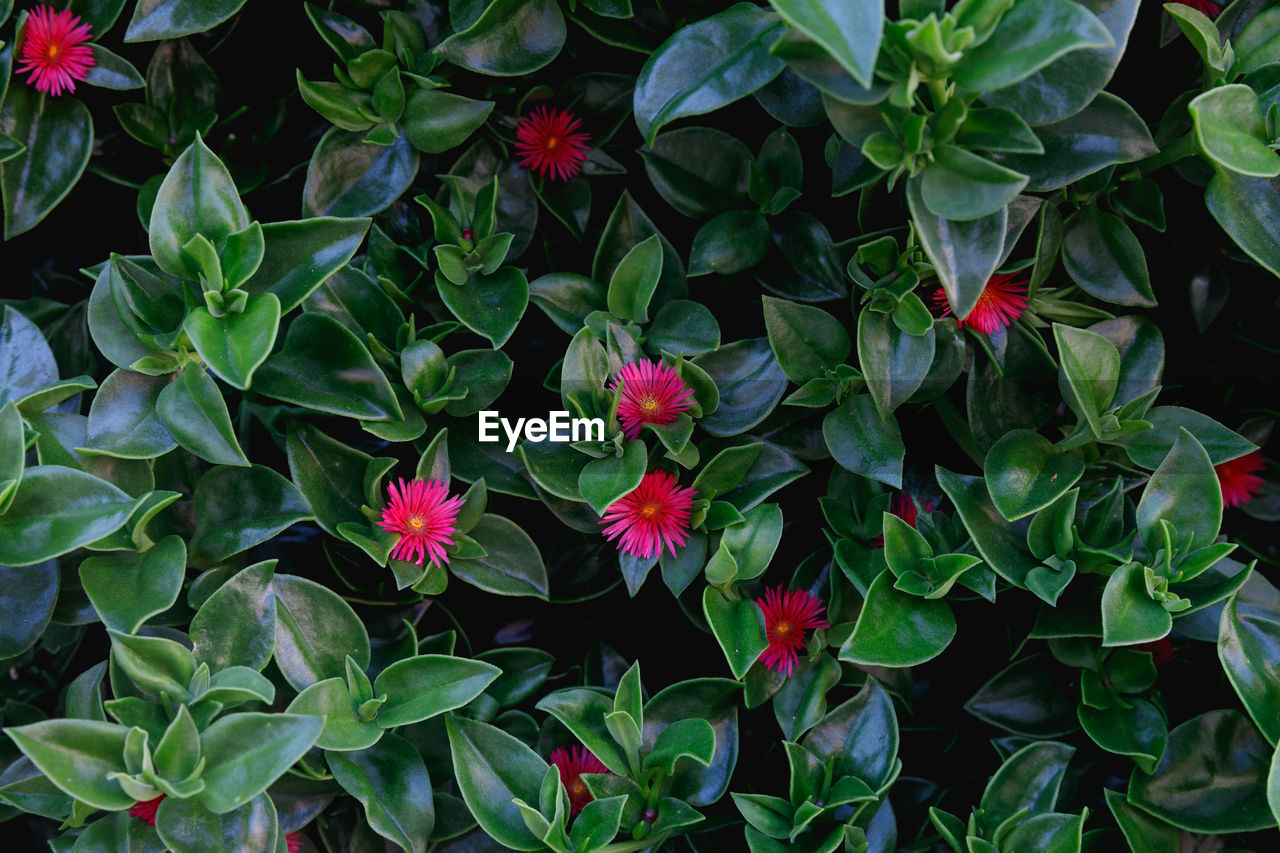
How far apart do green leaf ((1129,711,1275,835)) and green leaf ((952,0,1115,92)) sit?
52 cm

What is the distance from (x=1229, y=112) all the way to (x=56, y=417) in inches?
35.4

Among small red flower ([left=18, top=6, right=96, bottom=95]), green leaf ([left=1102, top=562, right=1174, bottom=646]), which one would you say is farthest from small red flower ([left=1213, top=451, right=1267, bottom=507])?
small red flower ([left=18, top=6, right=96, bottom=95])

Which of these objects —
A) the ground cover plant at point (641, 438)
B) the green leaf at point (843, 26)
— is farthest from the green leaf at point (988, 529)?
the green leaf at point (843, 26)

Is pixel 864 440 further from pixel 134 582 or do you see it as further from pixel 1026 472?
pixel 134 582

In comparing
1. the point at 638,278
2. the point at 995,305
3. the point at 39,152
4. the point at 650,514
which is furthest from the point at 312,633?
the point at 995,305

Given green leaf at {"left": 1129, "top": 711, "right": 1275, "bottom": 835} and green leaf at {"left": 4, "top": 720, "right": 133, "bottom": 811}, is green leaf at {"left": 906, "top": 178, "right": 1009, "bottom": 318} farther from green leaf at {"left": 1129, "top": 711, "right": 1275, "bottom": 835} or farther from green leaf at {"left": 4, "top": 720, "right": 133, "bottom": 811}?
green leaf at {"left": 4, "top": 720, "right": 133, "bottom": 811}

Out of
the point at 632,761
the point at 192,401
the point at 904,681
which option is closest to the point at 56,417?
the point at 192,401

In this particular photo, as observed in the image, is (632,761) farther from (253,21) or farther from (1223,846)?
(253,21)

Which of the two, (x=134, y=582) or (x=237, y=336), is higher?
(x=237, y=336)

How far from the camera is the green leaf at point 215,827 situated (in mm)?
742

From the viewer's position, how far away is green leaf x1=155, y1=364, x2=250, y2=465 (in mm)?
763

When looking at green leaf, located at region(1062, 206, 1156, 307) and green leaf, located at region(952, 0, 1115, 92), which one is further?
green leaf, located at region(1062, 206, 1156, 307)

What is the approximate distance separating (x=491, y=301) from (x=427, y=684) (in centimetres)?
31

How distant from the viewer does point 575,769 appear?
0.88m
